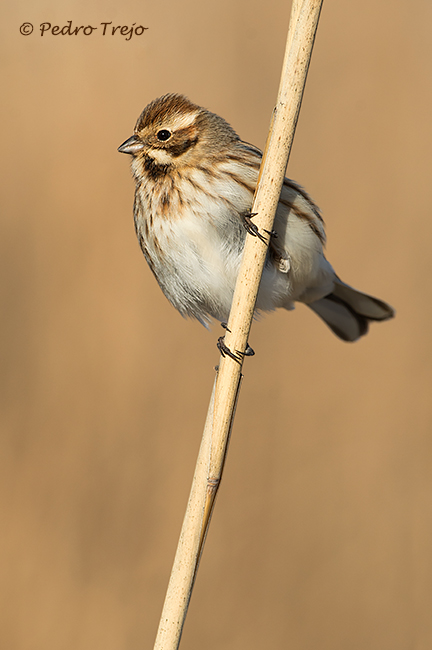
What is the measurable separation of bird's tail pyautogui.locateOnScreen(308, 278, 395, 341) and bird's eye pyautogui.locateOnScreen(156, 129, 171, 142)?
3.65 ft

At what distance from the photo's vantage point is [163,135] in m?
Answer: 2.15

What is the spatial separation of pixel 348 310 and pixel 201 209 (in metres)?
1.19

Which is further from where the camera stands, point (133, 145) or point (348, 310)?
point (348, 310)

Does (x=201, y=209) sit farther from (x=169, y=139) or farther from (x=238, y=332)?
(x=238, y=332)

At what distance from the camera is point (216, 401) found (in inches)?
58.1

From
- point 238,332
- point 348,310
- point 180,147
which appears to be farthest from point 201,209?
point 348,310

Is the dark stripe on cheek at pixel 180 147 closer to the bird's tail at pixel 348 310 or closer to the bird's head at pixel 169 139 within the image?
the bird's head at pixel 169 139

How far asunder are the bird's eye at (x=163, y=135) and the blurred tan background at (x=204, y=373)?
1025 millimetres

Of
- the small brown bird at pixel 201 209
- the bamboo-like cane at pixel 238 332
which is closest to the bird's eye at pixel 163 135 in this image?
the small brown bird at pixel 201 209

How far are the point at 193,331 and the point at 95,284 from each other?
535 mm

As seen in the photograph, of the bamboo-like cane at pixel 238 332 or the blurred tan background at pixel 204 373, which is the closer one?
the bamboo-like cane at pixel 238 332

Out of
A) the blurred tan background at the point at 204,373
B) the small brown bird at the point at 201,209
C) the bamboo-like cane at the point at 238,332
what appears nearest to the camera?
the bamboo-like cane at the point at 238,332

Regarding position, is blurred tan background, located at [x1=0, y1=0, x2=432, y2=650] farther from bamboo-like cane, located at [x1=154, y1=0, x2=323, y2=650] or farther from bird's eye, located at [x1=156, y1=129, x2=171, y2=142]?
bamboo-like cane, located at [x1=154, y1=0, x2=323, y2=650]

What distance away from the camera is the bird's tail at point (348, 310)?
9.58 ft
